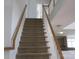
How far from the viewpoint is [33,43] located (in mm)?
5996

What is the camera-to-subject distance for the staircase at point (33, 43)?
200 inches

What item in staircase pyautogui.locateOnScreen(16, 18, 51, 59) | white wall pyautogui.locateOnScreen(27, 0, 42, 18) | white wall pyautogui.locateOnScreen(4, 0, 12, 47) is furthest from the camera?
white wall pyautogui.locateOnScreen(27, 0, 42, 18)

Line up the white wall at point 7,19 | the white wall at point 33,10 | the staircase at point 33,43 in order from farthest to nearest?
the white wall at point 33,10 < the staircase at point 33,43 < the white wall at point 7,19

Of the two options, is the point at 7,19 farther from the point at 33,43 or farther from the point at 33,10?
the point at 33,10

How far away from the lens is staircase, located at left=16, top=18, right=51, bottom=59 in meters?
5.09

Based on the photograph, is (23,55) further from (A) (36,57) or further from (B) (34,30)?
(B) (34,30)

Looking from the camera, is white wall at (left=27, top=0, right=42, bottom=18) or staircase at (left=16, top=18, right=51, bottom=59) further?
white wall at (left=27, top=0, right=42, bottom=18)

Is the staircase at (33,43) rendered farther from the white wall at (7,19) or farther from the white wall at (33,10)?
the white wall at (33,10)

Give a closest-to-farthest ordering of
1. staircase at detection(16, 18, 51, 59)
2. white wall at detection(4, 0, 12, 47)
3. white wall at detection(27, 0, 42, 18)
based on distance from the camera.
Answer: white wall at detection(4, 0, 12, 47) → staircase at detection(16, 18, 51, 59) → white wall at detection(27, 0, 42, 18)

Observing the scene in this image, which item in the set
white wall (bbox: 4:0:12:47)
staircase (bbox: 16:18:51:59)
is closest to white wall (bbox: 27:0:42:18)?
staircase (bbox: 16:18:51:59)

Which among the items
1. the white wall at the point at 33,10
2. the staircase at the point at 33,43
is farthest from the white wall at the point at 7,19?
the white wall at the point at 33,10

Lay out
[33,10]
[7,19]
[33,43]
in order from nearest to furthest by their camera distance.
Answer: [7,19] < [33,43] < [33,10]

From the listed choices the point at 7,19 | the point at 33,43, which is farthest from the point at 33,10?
the point at 7,19

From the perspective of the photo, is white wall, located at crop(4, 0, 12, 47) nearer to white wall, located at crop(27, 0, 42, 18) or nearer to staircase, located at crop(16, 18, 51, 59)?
staircase, located at crop(16, 18, 51, 59)
